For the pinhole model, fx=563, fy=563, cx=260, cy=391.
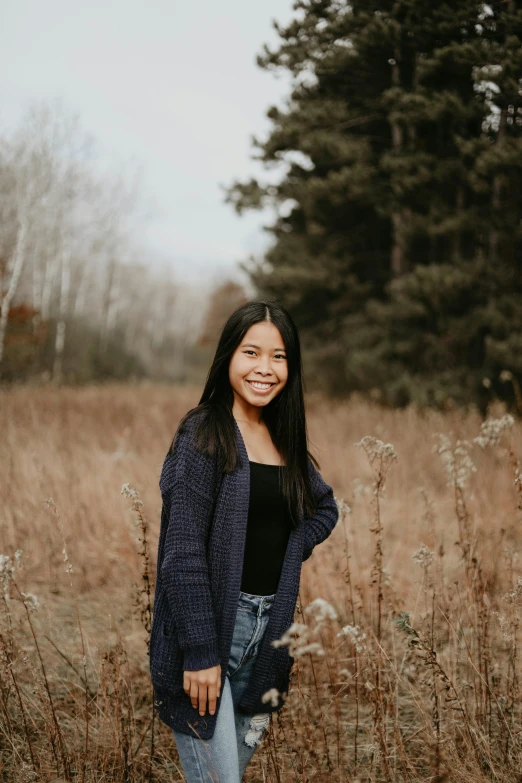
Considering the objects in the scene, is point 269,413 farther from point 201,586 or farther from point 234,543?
point 201,586

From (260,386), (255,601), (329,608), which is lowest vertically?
(255,601)

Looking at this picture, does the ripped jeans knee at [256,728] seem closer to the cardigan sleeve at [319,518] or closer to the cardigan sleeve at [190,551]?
the cardigan sleeve at [190,551]

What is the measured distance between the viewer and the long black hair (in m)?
1.76

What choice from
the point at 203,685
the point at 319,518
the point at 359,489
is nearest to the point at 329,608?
the point at 203,685

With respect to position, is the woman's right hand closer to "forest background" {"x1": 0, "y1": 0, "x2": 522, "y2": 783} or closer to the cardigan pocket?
the cardigan pocket

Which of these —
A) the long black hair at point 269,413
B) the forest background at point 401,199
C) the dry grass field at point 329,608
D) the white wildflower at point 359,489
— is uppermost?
the forest background at point 401,199

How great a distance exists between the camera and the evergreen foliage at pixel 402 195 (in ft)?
15.7

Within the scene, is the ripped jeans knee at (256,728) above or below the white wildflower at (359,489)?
below

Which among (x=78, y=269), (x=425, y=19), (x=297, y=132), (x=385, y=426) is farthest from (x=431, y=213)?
(x=78, y=269)

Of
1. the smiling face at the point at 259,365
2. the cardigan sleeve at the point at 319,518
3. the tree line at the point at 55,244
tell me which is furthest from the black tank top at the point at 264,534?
the tree line at the point at 55,244

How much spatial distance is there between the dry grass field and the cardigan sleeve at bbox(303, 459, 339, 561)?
0.27 metres

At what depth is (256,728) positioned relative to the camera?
6.02 feet

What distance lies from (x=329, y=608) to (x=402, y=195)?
8.59m

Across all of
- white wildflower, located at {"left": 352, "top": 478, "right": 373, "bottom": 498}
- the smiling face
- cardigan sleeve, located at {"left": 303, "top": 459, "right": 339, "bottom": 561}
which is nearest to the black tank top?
cardigan sleeve, located at {"left": 303, "top": 459, "right": 339, "bottom": 561}
